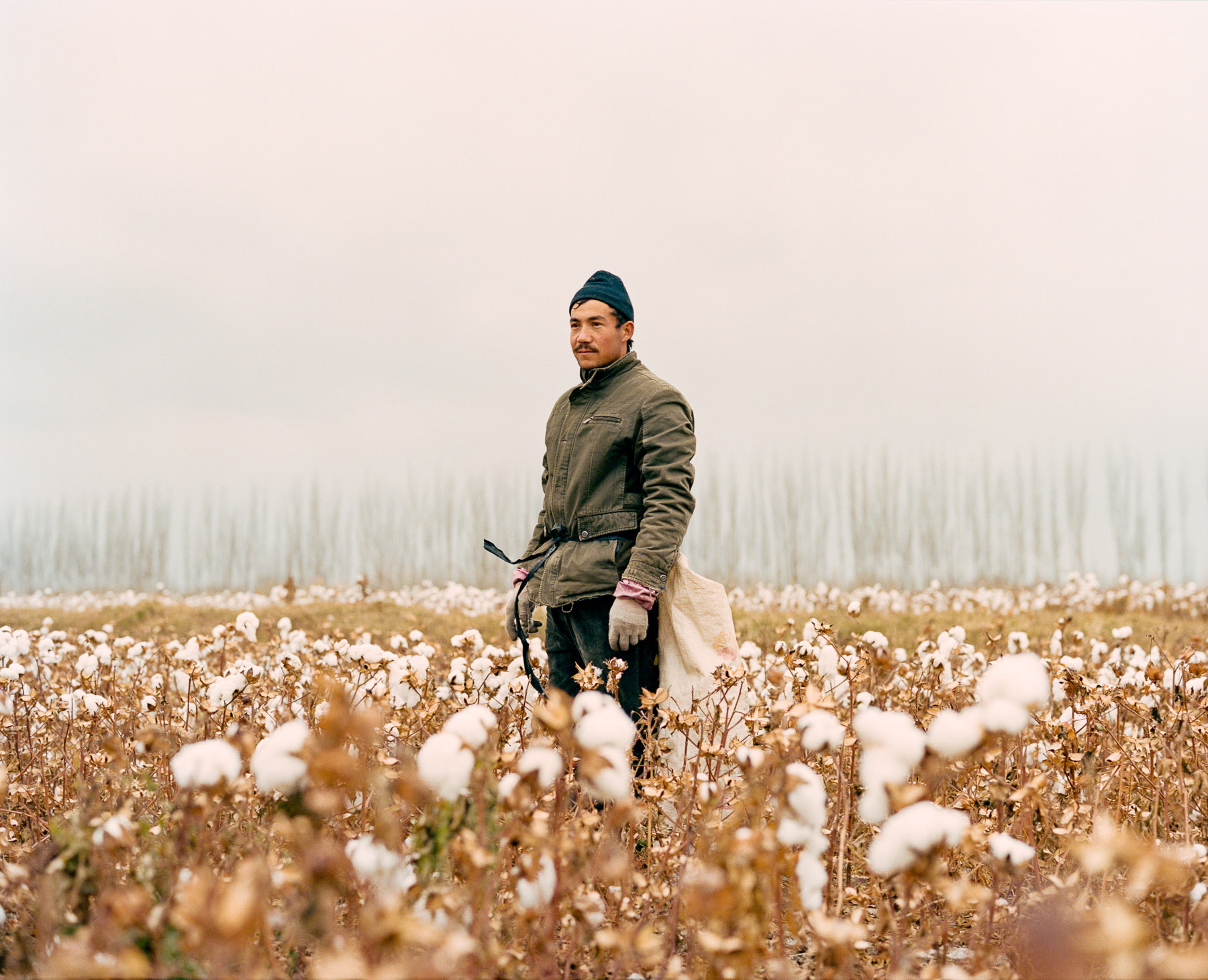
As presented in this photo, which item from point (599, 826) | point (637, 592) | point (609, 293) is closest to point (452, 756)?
point (599, 826)

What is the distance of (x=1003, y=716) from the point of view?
1.53 metres

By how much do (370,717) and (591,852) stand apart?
837mm

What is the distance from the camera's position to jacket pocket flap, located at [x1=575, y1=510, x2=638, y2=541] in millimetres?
3807

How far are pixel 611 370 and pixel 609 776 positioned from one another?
264 cm

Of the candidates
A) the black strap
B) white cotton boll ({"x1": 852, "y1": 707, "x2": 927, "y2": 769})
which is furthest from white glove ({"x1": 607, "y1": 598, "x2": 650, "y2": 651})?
white cotton boll ({"x1": 852, "y1": 707, "x2": 927, "y2": 769})

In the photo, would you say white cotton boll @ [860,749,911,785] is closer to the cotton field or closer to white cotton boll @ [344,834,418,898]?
the cotton field

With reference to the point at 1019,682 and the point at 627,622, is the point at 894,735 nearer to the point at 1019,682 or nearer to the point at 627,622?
the point at 1019,682

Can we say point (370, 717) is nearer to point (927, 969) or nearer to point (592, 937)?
point (592, 937)

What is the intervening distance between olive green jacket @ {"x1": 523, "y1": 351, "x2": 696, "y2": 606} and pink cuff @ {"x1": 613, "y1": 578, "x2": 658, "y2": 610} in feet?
0.06

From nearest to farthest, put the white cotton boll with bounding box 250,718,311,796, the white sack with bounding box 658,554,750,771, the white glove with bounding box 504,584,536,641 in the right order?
the white cotton boll with bounding box 250,718,311,796 → the white sack with bounding box 658,554,750,771 → the white glove with bounding box 504,584,536,641

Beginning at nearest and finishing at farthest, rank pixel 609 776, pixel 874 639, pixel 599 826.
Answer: pixel 609 776 < pixel 599 826 < pixel 874 639

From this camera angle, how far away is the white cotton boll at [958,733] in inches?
61.4

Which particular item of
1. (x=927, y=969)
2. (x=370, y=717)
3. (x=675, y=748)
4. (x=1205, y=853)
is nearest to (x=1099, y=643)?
(x=675, y=748)

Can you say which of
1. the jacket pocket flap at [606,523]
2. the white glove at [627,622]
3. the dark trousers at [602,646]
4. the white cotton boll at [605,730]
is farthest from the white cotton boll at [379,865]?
the jacket pocket flap at [606,523]
